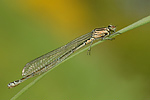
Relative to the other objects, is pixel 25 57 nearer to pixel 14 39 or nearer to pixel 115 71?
pixel 14 39

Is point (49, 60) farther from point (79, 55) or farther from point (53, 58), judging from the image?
point (79, 55)

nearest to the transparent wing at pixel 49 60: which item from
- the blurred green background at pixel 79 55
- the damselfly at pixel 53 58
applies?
the damselfly at pixel 53 58

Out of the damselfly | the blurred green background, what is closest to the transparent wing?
the damselfly

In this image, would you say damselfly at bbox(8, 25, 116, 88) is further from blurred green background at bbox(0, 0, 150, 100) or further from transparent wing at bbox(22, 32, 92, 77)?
blurred green background at bbox(0, 0, 150, 100)

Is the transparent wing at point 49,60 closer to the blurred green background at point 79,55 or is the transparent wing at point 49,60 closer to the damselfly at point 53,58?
→ the damselfly at point 53,58

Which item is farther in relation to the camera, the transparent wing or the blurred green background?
the blurred green background

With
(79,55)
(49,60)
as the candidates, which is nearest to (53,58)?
(49,60)
